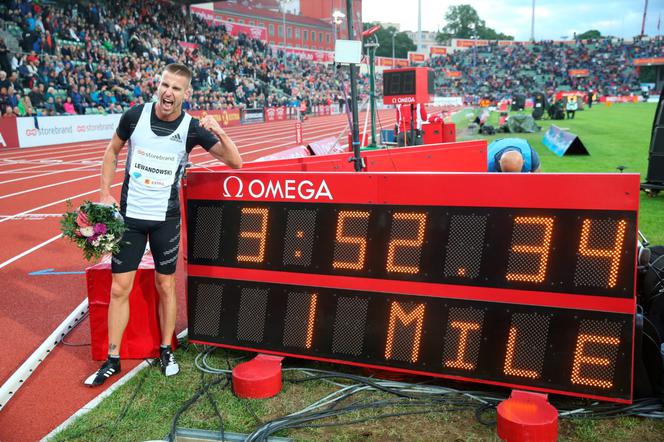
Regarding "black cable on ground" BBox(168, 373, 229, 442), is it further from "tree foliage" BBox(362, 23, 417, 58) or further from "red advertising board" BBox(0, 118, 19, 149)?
"tree foliage" BBox(362, 23, 417, 58)

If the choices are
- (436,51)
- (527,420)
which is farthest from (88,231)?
(436,51)

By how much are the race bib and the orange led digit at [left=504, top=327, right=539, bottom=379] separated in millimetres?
2582

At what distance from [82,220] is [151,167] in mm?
590

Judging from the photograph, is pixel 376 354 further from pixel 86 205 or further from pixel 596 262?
pixel 86 205

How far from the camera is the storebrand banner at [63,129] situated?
2105cm

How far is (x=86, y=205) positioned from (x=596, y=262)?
3.30 meters

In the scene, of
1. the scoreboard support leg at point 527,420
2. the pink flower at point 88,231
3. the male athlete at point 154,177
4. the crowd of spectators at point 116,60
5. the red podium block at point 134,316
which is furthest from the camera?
the crowd of spectators at point 116,60

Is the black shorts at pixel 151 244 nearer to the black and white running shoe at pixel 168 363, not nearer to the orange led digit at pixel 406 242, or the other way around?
the black and white running shoe at pixel 168 363

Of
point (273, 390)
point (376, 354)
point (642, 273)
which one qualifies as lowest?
point (273, 390)

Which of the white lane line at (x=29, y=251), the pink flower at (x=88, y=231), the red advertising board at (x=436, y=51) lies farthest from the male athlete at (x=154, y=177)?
the red advertising board at (x=436, y=51)

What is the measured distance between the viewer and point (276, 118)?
39906mm

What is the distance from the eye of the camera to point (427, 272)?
141 inches

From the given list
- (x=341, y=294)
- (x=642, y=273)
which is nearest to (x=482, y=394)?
(x=341, y=294)

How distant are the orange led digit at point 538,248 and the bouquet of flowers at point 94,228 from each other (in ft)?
8.65
